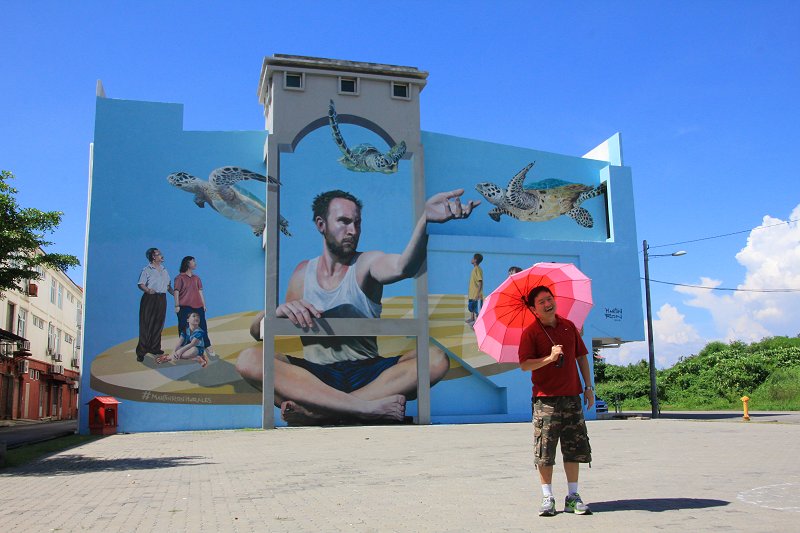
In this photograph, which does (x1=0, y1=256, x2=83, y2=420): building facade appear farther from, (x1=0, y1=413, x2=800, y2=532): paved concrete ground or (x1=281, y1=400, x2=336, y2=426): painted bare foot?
(x1=0, y1=413, x2=800, y2=532): paved concrete ground

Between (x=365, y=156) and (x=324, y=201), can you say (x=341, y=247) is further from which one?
(x=365, y=156)

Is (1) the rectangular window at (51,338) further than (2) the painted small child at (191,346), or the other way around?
(1) the rectangular window at (51,338)

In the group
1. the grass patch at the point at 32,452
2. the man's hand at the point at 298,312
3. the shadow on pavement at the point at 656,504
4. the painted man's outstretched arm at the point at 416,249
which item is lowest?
the grass patch at the point at 32,452

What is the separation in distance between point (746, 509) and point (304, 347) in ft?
62.7

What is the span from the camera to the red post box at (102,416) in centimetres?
2256

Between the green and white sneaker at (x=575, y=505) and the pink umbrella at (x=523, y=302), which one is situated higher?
the pink umbrella at (x=523, y=302)

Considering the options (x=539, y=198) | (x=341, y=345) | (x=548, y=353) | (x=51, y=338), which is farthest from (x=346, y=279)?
(x=51, y=338)

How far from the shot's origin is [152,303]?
24.0m

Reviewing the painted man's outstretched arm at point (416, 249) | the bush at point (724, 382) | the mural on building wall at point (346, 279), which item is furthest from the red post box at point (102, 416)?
the bush at point (724, 382)

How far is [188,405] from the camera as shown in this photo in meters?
23.8

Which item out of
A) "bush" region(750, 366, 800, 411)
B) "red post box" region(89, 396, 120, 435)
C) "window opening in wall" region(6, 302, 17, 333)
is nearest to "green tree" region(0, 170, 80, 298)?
"red post box" region(89, 396, 120, 435)

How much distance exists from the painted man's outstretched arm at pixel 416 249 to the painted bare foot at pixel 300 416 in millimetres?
5130

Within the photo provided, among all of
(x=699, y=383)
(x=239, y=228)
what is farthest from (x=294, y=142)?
(x=699, y=383)

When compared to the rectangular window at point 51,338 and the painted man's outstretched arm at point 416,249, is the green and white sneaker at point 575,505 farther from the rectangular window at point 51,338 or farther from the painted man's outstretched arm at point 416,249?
the rectangular window at point 51,338
